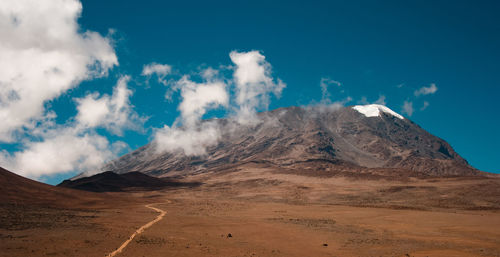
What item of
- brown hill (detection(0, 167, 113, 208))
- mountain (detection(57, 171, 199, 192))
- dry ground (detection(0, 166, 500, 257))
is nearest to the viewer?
dry ground (detection(0, 166, 500, 257))

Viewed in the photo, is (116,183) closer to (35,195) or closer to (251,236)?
(35,195)

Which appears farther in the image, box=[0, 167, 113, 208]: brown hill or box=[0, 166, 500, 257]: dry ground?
box=[0, 167, 113, 208]: brown hill

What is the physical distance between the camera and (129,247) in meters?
20.1

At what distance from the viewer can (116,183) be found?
117 metres

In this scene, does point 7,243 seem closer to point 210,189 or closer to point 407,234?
point 407,234

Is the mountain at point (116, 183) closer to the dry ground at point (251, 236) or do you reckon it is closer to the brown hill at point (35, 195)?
the brown hill at point (35, 195)

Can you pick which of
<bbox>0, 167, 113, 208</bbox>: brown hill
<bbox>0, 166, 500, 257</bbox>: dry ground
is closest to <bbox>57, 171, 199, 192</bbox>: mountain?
<bbox>0, 167, 113, 208</bbox>: brown hill

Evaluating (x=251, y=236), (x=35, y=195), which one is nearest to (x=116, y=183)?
(x=35, y=195)

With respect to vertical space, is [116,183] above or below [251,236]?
above

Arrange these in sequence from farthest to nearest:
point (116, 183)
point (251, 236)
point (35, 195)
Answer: point (116, 183), point (35, 195), point (251, 236)

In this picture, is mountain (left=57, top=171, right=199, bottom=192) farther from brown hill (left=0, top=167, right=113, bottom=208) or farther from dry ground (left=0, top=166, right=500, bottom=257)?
dry ground (left=0, top=166, right=500, bottom=257)

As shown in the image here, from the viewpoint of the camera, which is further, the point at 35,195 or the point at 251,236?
the point at 35,195

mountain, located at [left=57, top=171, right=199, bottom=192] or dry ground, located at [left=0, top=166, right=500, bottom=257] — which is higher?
mountain, located at [left=57, top=171, right=199, bottom=192]

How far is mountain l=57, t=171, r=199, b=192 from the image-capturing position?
107688 millimetres
